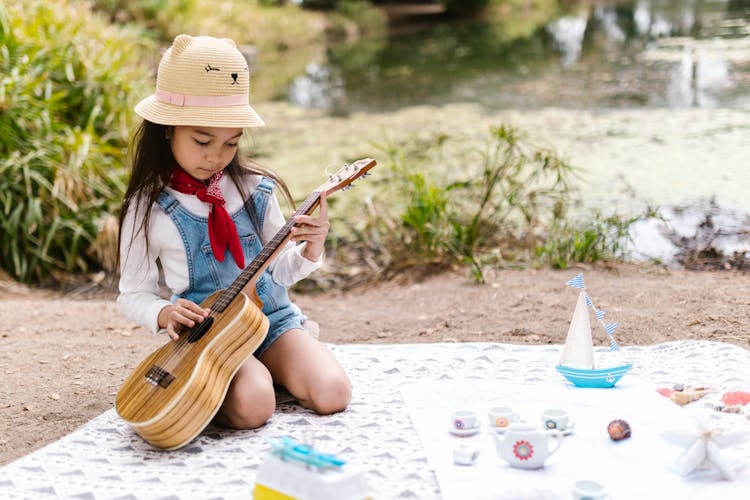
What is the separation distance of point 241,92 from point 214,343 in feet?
2.48

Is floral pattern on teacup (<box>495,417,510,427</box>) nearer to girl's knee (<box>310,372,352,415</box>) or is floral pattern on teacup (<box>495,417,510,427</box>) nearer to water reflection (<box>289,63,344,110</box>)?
girl's knee (<box>310,372,352,415</box>)

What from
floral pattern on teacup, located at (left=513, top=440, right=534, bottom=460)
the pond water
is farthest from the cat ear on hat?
the pond water

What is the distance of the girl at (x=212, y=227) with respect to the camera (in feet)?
8.37

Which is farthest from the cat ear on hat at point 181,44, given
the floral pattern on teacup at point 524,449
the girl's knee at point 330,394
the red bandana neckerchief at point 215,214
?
the floral pattern on teacup at point 524,449

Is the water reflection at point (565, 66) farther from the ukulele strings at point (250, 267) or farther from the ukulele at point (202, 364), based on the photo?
the ukulele at point (202, 364)

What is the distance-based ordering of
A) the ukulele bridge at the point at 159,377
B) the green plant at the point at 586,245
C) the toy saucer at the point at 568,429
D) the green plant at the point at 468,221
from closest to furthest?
the toy saucer at the point at 568,429 < the ukulele bridge at the point at 159,377 < the green plant at the point at 586,245 < the green plant at the point at 468,221

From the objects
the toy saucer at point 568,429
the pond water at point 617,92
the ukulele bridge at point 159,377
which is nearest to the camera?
the toy saucer at point 568,429

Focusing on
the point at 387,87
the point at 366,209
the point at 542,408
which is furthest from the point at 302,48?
the point at 542,408

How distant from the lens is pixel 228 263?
9.04 feet

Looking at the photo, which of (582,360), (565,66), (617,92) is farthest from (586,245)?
(565,66)

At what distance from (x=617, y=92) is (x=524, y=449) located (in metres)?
7.33

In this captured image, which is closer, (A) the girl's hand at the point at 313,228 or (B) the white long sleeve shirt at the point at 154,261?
(A) the girl's hand at the point at 313,228

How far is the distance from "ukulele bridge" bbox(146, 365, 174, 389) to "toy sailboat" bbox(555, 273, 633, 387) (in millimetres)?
1228

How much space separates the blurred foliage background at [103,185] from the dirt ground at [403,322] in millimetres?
308
